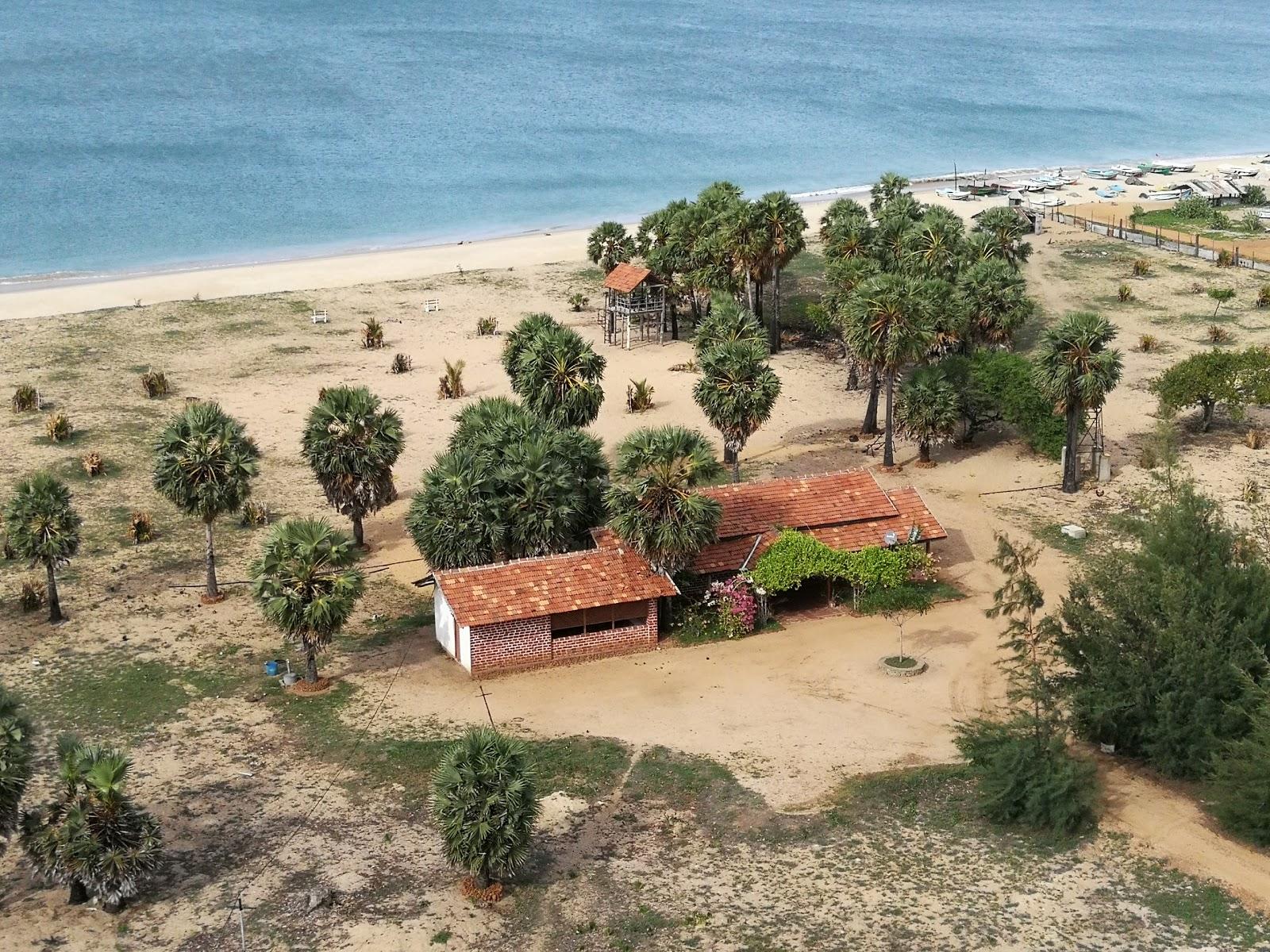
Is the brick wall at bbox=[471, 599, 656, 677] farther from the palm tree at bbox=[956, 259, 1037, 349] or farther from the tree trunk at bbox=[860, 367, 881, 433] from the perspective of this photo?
the palm tree at bbox=[956, 259, 1037, 349]

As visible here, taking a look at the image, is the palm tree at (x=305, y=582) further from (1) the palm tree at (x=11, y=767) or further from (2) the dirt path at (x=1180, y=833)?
(2) the dirt path at (x=1180, y=833)

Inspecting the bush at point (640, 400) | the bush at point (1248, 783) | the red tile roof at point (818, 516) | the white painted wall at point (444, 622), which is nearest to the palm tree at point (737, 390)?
the red tile roof at point (818, 516)

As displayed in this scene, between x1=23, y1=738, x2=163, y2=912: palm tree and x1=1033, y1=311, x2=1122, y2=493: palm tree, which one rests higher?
x1=1033, y1=311, x2=1122, y2=493: palm tree

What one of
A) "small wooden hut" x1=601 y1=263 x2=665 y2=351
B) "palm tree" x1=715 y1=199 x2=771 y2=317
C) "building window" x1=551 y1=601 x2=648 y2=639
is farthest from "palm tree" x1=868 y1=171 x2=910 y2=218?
"building window" x1=551 y1=601 x2=648 y2=639

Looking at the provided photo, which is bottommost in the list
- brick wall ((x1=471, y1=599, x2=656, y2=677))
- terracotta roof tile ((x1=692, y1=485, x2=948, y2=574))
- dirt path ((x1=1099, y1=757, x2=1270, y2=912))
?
dirt path ((x1=1099, y1=757, x2=1270, y2=912))

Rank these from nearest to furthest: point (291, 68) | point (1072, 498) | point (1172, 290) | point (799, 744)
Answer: point (799, 744) < point (1072, 498) < point (1172, 290) < point (291, 68)

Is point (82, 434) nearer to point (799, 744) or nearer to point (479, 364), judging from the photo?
point (479, 364)

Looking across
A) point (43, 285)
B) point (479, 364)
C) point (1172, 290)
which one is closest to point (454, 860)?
point (479, 364)
